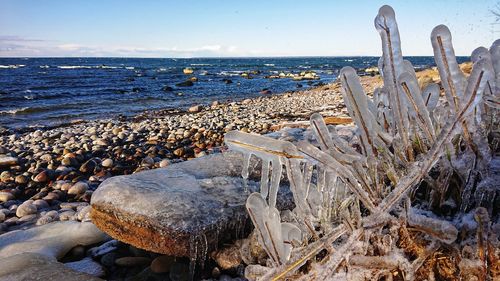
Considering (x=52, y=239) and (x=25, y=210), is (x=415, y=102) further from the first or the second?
(x=25, y=210)

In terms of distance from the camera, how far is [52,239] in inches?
95.7

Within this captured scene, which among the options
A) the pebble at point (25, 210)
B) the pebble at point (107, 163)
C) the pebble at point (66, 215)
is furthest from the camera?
the pebble at point (107, 163)

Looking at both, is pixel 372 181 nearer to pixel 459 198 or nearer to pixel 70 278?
pixel 459 198

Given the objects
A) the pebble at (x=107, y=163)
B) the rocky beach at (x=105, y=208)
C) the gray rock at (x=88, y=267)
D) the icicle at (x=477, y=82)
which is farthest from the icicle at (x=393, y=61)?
the pebble at (x=107, y=163)

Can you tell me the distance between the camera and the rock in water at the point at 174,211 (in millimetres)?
1806

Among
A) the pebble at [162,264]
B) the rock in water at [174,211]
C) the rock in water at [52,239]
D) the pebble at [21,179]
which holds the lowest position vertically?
the pebble at [21,179]

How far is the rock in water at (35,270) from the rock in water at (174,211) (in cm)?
28

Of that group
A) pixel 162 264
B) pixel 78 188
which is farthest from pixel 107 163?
pixel 162 264

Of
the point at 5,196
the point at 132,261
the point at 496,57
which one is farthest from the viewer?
the point at 5,196

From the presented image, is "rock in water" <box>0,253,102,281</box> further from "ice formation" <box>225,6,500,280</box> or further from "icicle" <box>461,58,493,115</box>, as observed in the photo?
"icicle" <box>461,58,493,115</box>

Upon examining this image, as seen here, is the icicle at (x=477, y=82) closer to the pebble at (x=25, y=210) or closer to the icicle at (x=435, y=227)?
the icicle at (x=435, y=227)

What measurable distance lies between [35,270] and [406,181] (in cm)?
184

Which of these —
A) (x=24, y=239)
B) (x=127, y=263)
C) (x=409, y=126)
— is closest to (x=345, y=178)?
(x=409, y=126)

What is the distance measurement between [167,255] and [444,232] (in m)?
1.56
